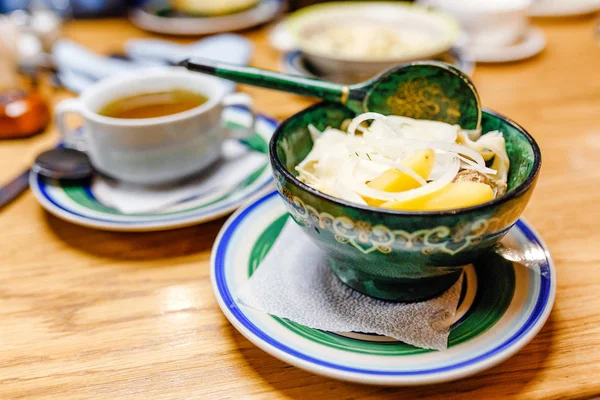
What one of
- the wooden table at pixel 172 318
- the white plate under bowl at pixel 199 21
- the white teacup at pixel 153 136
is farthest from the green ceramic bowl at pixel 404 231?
the white plate under bowl at pixel 199 21

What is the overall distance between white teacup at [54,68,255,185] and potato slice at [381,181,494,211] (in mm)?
418

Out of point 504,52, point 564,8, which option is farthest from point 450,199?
point 564,8

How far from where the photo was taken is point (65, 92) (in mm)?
1292

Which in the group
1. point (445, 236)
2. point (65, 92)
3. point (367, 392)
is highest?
point (445, 236)

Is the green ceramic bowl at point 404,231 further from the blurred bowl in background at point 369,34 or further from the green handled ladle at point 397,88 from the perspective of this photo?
the blurred bowl in background at point 369,34

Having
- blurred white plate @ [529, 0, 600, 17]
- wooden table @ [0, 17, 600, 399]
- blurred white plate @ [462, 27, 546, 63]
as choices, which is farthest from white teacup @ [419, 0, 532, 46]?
wooden table @ [0, 17, 600, 399]

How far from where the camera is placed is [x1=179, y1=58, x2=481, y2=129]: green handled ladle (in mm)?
726

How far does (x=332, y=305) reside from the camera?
0.61m

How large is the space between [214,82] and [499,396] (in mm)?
663

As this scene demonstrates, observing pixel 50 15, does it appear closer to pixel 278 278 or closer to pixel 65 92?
pixel 65 92

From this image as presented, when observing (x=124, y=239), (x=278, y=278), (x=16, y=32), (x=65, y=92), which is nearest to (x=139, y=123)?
(x=124, y=239)

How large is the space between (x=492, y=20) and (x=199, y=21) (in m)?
0.79

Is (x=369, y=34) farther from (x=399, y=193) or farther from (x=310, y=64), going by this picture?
(x=399, y=193)

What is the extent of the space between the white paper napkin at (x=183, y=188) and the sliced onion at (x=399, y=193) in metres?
0.31
